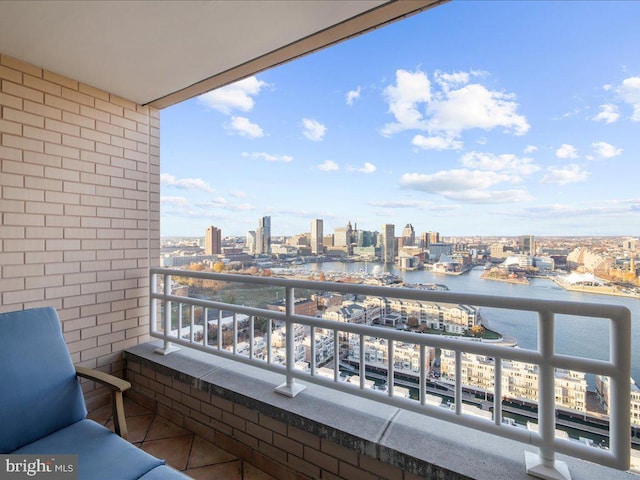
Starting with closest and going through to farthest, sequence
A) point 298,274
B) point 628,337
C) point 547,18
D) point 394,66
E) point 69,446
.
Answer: point 628,337
point 69,446
point 547,18
point 298,274
point 394,66

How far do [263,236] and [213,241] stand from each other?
1.75 ft

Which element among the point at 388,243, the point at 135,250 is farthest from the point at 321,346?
the point at 135,250

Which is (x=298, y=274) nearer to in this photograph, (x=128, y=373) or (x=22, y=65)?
(x=128, y=373)

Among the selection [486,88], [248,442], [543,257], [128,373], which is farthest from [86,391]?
[486,88]

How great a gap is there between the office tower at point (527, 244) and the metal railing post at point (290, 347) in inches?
54.3

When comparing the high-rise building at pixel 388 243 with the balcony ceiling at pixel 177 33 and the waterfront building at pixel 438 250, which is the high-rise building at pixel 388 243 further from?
the balcony ceiling at pixel 177 33

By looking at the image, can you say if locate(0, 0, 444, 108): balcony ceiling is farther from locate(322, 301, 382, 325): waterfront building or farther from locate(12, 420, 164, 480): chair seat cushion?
locate(12, 420, 164, 480): chair seat cushion

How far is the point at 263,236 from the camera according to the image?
119 inches

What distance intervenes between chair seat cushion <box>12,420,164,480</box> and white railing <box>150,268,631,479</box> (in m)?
0.81

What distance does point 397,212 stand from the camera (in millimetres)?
2562

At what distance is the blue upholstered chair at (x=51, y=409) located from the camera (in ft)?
4.29

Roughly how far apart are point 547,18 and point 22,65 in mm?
3598

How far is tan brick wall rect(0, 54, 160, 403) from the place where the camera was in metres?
2.11

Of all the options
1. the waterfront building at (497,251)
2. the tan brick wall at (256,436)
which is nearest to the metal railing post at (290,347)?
the tan brick wall at (256,436)
